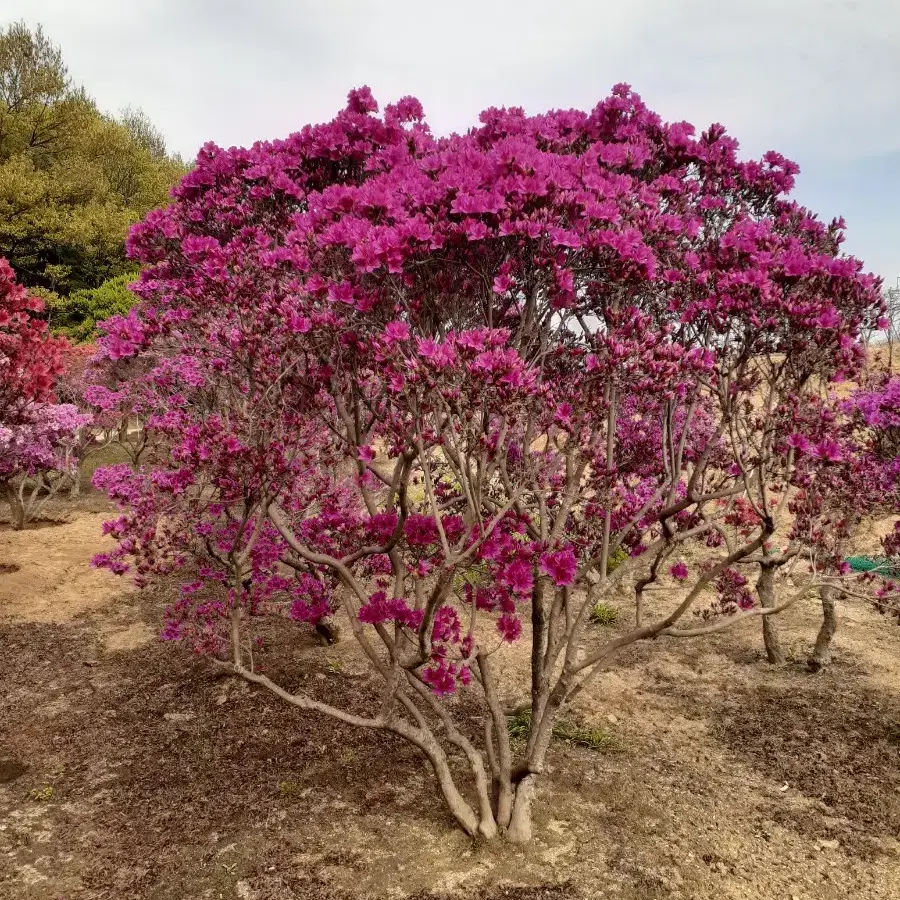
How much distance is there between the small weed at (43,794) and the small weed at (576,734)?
4.58 metres

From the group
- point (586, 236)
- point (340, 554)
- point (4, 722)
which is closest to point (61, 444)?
point (4, 722)

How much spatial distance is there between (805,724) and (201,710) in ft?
23.1

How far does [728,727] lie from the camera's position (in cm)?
795

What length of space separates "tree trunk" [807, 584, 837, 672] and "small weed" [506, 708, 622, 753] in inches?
137

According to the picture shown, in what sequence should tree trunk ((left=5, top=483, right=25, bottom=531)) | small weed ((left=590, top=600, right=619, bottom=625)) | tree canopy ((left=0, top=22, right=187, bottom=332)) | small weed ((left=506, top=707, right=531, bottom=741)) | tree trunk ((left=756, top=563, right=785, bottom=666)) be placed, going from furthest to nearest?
tree canopy ((left=0, top=22, right=187, bottom=332))
tree trunk ((left=5, top=483, right=25, bottom=531))
small weed ((left=590, top=600, right=619, bottom=625))
tree trunk ((left=756, top=563, right=785, bottom=666))
small weed ((left=506, top=707, right=531, bottom=741))

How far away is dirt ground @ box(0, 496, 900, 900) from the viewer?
212 inches

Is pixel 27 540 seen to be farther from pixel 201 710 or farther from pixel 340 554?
pixel 340 554

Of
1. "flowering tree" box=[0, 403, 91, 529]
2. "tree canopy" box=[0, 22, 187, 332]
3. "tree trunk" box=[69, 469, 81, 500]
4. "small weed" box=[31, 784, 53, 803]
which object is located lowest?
"small weed" box=[31, 784, 53, 803]

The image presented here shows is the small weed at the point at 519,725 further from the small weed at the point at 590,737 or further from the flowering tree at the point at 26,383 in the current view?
the flowering tree at the point at 26,383

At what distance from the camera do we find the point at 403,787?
665 cm

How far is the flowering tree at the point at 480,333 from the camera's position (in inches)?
181

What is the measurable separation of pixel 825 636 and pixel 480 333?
7.62 meters

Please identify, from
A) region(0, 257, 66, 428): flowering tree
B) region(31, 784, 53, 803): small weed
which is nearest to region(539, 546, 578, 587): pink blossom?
region(31, 784, 53, 803): small weed

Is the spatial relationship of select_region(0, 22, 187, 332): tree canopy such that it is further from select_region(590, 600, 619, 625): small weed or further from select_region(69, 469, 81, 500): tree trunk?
select_region(590, 600, 619, 625): small weed
